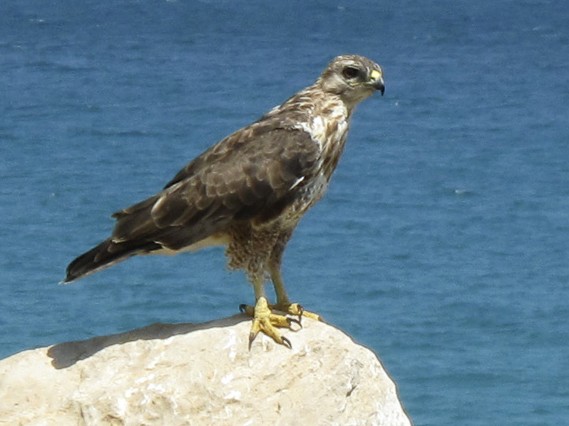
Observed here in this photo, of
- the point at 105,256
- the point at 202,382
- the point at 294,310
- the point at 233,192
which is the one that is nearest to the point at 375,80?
the point at 233,192

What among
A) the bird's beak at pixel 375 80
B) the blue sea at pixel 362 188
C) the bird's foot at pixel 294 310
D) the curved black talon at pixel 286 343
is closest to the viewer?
the curved black talon at pixel 286 343

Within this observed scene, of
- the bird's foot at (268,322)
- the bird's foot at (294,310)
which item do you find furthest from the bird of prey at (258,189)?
the bird's foot at (294,310)

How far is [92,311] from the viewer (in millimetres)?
20266

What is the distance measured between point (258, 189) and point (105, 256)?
2.76ft

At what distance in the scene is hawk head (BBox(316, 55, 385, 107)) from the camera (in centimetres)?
830

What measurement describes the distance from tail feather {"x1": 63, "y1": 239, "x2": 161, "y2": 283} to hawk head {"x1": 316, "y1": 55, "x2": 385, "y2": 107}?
122cm

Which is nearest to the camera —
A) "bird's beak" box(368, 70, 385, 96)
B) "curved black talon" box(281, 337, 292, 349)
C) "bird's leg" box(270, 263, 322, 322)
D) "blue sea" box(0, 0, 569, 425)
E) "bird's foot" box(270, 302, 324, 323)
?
"curved black talon" box(281, 337, 292, 349)

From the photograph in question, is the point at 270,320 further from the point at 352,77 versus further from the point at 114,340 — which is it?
the point at 352,77

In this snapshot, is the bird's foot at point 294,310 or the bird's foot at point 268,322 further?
the bird's foot at point 294,310

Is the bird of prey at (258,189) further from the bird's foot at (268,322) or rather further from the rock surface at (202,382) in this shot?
the rock surface at (202,382)

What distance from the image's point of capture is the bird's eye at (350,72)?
8.32 metres

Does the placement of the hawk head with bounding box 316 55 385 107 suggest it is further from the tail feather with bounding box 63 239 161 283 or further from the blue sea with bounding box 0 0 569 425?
the blue sea with bounding box 0 0 569 425


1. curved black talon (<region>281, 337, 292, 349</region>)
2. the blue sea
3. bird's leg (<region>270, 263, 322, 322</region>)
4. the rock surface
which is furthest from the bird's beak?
the blue sea

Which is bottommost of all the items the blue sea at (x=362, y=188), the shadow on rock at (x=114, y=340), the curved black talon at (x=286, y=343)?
the blue sea at (x=362, y=188)
